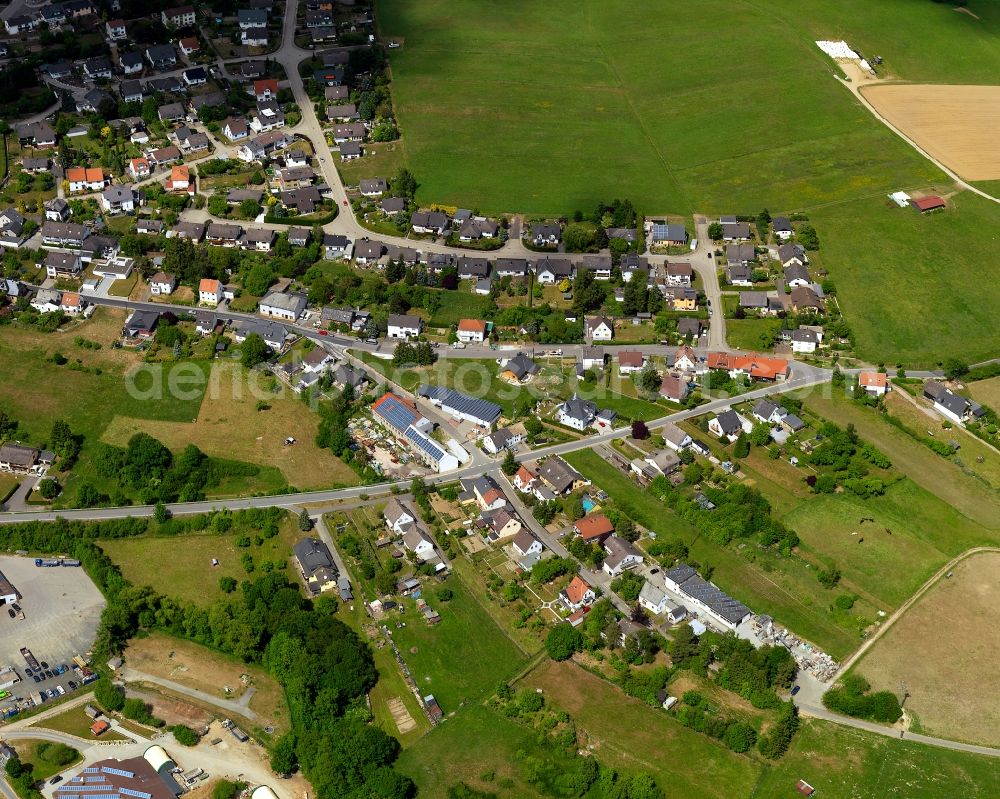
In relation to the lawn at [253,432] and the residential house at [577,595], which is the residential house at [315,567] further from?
the residential house at [577,595]

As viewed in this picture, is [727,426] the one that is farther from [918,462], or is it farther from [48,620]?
[48,620]

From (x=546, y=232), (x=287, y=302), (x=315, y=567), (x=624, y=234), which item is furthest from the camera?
(x=624, y=234)

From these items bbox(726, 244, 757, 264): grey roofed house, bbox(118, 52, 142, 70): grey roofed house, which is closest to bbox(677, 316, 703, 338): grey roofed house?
bbox(726, 244, 757, 264): grey roofed house

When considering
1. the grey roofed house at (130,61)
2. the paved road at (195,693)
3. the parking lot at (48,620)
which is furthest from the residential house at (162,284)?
the grey roofed house at (130,61)

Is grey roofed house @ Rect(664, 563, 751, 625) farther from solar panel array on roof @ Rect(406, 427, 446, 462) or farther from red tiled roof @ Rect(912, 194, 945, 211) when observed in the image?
red tiled roof @ Rect(912, 194, 945, 211)

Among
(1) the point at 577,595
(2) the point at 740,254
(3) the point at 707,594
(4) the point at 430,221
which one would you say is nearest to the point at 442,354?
(4) the point at 430,221

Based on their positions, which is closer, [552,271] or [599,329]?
[599,329]
